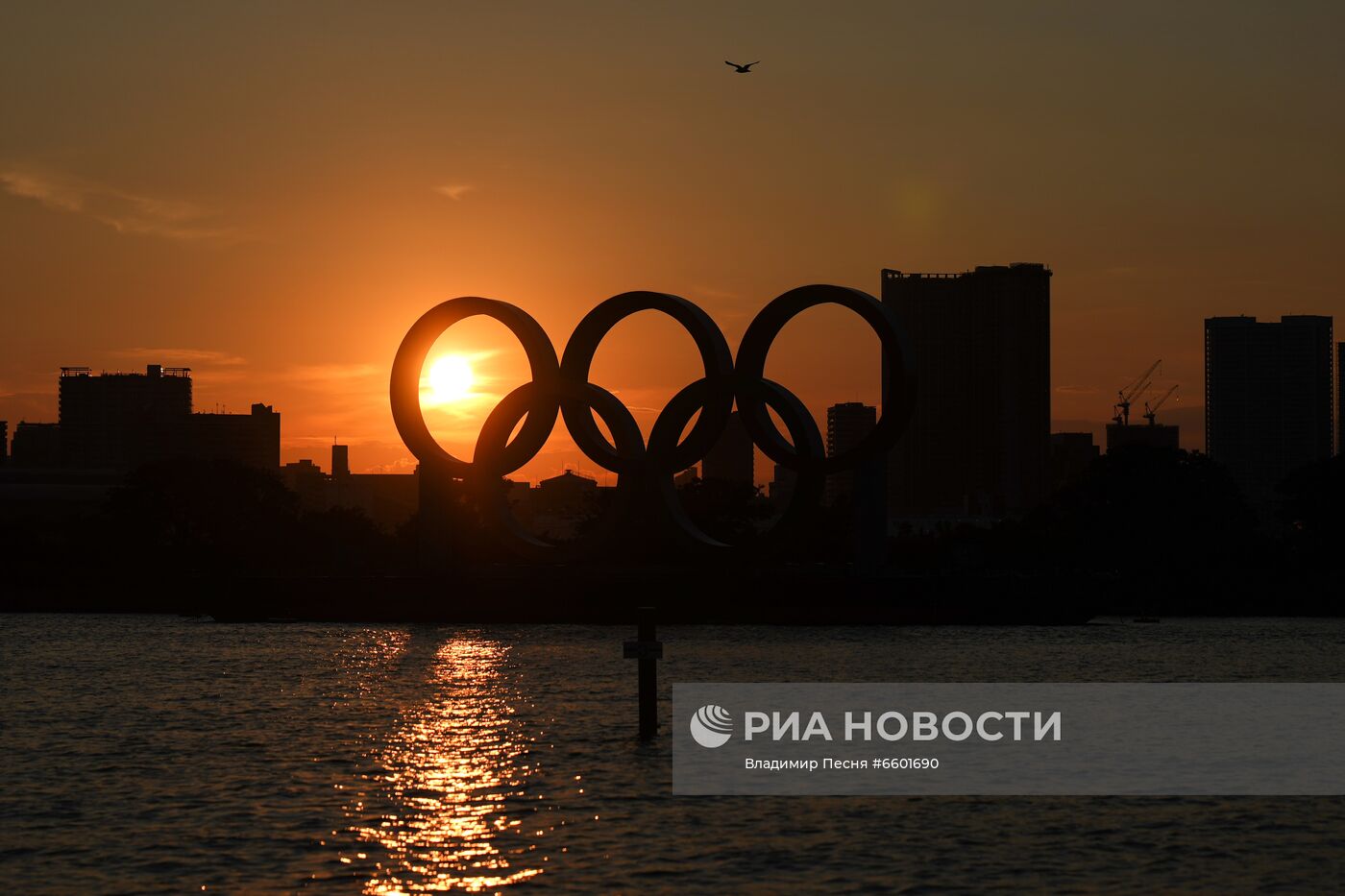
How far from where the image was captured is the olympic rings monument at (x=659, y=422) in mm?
88812

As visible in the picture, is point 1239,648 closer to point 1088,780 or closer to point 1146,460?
point 1088,780

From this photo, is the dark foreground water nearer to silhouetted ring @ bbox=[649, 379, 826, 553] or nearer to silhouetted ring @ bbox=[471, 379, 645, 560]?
silhouetted ring @ bbox=[649, 379, 826, 553]

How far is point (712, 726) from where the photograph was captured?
47.0 meters

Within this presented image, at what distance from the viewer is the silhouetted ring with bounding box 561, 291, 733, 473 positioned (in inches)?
3516

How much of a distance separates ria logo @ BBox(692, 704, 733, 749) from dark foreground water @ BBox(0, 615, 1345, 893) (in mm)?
1501

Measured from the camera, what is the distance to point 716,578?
10700cm

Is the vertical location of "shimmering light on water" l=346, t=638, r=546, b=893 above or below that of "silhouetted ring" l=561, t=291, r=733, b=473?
below

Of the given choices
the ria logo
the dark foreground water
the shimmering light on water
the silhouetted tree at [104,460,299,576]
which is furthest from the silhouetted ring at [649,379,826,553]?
the silhouetted tree at [104,460,299,576]

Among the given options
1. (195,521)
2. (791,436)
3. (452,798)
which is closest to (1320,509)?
(791,436)

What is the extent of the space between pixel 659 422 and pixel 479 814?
59.3 meters

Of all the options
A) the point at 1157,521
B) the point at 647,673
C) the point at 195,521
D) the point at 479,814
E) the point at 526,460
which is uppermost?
the point at 526,460

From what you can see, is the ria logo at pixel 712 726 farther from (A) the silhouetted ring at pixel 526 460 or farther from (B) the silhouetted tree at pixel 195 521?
(B) the silhouetted tree at pixel 195 521

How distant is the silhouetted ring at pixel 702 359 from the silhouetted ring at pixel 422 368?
3.60 feet

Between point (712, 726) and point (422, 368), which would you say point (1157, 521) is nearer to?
point (422, 368)
